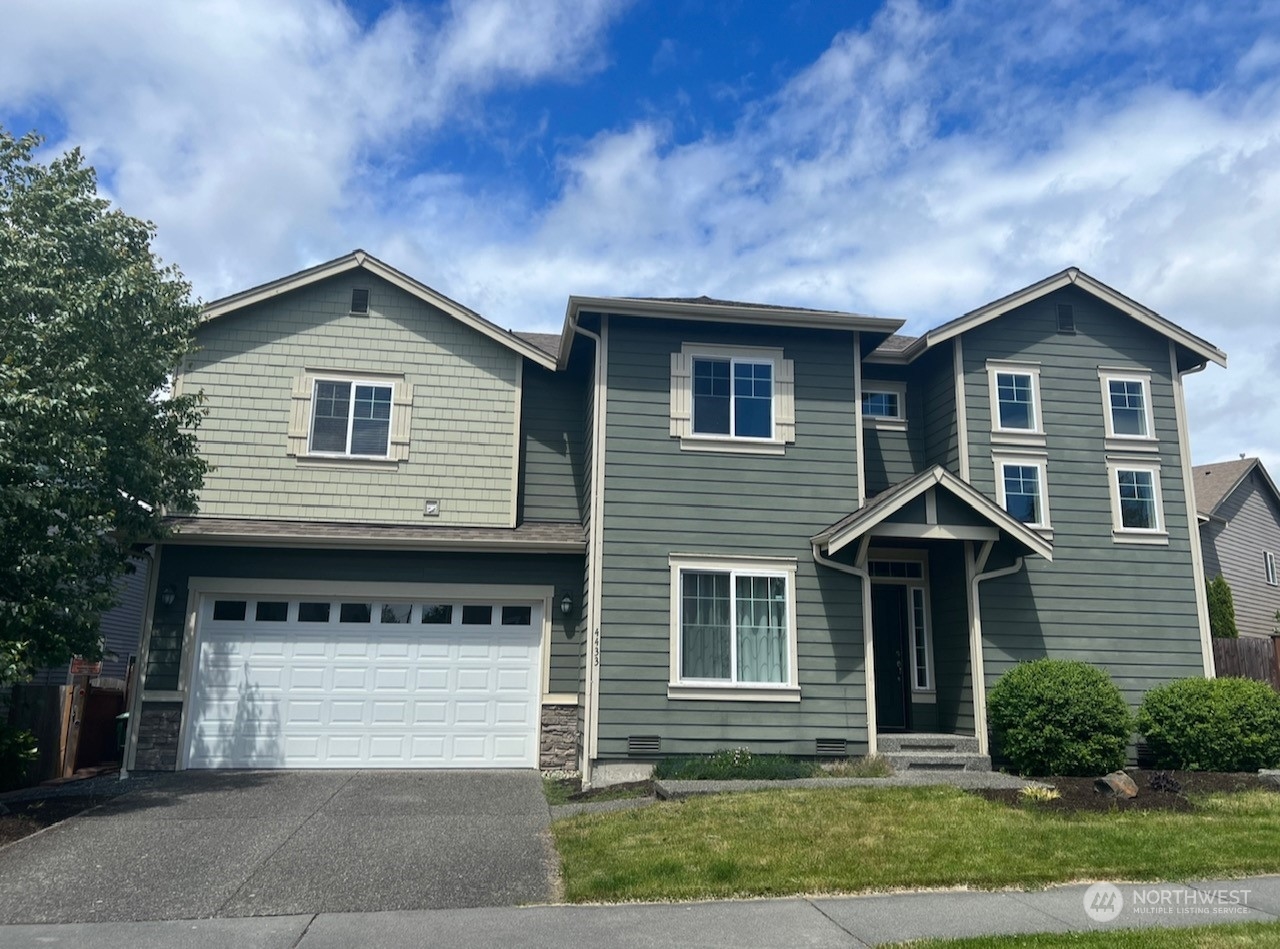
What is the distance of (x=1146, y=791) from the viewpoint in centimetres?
1046

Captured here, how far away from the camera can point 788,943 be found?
20.0ft

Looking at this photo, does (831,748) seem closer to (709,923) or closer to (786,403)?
(786,403)

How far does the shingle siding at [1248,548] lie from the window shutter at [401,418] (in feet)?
60.8

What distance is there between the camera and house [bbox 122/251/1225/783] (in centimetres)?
1270

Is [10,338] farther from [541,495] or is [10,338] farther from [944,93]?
[944,93]

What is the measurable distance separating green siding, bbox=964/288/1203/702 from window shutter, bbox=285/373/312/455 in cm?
949

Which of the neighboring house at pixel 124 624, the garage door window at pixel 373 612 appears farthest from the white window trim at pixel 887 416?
the neighboring house at pixel 124 624

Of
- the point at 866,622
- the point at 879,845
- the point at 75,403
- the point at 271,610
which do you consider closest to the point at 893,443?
the point at 866,622

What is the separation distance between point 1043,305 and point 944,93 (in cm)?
439

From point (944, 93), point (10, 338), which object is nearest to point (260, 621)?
point (10, 338)

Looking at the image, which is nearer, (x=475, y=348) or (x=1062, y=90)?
(x=1062, y=90)

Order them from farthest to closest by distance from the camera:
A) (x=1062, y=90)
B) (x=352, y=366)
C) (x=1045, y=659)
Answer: (x=352, y=366)
(x=1045, y=659)
(x=1062, y=90)

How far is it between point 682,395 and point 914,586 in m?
4.53

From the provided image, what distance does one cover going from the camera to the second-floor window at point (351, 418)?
14125 mm
